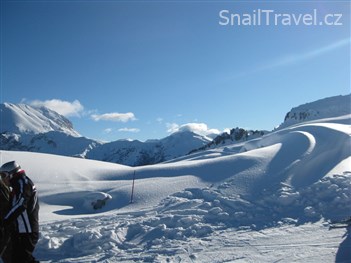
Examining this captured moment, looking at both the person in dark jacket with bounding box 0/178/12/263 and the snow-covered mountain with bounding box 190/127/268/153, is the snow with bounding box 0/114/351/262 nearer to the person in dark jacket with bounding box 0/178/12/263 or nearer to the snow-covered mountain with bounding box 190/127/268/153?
the person in dark jacket with bounding box 0/178/12/263

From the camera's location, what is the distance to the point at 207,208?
466 inches

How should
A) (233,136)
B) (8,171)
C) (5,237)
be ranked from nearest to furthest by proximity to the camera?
(5,237)
(8,171)
(233,136)

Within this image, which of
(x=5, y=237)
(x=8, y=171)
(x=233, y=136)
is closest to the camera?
(x=5, y=237)

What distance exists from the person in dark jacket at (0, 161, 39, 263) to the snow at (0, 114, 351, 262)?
144 inches

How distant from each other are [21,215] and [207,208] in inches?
307

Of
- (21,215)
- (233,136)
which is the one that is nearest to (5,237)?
(21,215)

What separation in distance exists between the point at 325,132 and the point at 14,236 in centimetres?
1927

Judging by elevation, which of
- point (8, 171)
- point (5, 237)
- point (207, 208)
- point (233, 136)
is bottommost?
point (207, 208)

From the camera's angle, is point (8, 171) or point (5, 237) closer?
point (5, 237)

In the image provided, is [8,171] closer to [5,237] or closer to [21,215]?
[21,215]

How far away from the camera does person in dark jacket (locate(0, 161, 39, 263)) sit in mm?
4641

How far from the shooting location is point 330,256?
7.28 metres

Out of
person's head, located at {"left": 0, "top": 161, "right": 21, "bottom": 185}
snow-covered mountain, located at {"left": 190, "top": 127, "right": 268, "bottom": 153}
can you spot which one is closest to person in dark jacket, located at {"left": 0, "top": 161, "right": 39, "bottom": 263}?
person's head, located at {"left": 0, "top": 161, "right": 21, "bottom": 185}

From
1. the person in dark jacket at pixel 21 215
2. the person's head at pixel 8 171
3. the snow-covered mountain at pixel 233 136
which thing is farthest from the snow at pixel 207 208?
the snow-covered mountain at pixel 233 136
